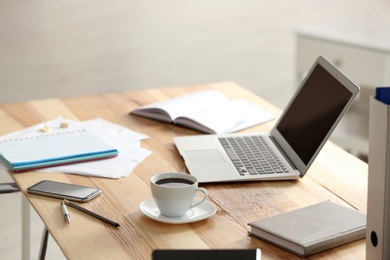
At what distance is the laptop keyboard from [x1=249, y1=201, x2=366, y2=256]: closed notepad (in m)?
0.28

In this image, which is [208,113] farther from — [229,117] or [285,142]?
[285,142]

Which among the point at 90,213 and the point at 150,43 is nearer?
the point at 90,213

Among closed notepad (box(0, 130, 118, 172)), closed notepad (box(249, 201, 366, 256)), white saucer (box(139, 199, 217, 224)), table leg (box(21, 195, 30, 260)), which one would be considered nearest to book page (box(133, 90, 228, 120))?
closed notepad (box(0, 130, 118, 172))

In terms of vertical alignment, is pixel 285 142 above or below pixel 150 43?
above

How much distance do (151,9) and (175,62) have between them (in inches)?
13.3

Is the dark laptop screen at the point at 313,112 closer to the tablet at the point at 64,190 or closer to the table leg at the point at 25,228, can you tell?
the tablet at the point at 64,190

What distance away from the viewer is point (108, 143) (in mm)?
1945

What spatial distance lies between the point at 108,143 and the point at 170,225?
54 cm

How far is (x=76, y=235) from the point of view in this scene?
141 cm

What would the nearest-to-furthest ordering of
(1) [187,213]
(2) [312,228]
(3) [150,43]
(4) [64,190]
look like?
(2) [312,228]
(1) [187,213]
(4) [64,190]
(3) [150,43]

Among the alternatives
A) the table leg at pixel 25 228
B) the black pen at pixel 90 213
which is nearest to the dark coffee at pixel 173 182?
the black pen at pixel 90 213

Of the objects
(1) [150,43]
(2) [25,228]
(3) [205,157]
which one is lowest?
(2) [25,228]

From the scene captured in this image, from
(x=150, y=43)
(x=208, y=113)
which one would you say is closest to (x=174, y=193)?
(x=208, y=113)

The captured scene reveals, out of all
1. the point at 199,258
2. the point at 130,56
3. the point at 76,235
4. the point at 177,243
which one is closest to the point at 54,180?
the point at 76,235
